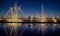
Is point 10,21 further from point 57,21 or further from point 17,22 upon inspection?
point 57,21

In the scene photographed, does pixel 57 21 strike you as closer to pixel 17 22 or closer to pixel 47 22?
pixel 47 22

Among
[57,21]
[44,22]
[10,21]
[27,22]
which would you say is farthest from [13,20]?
[57,21]

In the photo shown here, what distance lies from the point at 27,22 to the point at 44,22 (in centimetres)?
178

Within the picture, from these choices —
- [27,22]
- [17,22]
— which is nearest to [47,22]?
[27,22]

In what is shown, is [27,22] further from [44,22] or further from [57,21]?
[57,21]

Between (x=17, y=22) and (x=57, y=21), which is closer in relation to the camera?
(x=57, y=21)

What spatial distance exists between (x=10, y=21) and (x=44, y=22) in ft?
11.6

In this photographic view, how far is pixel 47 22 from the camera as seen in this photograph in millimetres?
16016

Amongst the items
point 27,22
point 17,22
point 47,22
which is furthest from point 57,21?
point 17,22

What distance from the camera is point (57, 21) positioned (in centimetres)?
1566

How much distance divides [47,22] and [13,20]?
138 inches

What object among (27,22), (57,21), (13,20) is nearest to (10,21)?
(13,20)

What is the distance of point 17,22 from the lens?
16.7m

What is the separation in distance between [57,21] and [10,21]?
4742 millimetres
